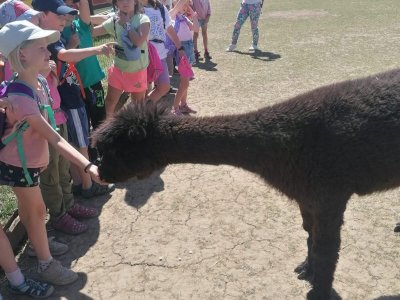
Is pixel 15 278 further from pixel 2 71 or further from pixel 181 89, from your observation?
pixel 181 89

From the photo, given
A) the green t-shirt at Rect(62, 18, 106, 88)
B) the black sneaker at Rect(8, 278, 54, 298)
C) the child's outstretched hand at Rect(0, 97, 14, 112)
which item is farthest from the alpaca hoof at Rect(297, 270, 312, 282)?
the green t-shirt at Rect(62, 18, 106, 88)

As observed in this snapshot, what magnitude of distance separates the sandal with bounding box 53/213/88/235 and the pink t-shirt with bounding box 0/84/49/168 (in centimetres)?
90

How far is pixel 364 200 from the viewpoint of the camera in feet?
12.3

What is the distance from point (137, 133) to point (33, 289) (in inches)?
56.5

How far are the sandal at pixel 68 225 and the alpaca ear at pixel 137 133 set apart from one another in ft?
5.20

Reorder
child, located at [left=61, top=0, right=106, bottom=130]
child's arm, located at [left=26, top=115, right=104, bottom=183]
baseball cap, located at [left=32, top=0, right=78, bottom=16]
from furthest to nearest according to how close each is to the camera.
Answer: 1. child, located at [left=61, top=0, right=106, bottom=130]
2. baseball cap, located at [left=32, top=0, right=78, bottom=16]
3. child's arm, located at [left=26, top=115, right=104, bottom=183]

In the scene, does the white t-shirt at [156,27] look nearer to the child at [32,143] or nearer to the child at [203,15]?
the child at [32,143]

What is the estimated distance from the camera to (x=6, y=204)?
3797mm

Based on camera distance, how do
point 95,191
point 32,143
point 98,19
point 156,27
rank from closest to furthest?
point 32,143, point 95,191, point 98,19, point 156,27

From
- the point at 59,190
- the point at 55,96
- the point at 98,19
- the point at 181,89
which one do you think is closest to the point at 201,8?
the point at 181,89

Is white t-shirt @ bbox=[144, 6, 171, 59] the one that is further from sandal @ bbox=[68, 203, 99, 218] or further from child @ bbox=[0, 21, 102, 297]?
child @ bbox=[0, 21, 102, 297]

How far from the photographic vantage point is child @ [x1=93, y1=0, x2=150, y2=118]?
13.5ft

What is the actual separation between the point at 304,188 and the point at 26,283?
198cm

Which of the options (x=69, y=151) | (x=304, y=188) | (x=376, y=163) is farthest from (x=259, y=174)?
(x=69, y=151)
